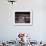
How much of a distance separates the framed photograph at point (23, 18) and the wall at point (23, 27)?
0.15 metres

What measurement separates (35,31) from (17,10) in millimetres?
1022

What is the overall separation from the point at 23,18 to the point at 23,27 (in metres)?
0.33

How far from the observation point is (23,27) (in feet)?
15.5

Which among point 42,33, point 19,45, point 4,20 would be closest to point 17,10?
point 4,20

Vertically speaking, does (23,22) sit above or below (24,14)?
below

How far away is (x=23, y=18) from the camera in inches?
186

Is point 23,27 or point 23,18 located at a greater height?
point 23,18

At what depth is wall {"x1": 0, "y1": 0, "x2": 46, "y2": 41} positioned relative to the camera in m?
4.71

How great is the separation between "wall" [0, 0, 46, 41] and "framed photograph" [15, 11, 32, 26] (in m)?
0.15

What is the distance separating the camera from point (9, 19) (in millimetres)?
4734

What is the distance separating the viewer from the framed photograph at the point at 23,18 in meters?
4.70

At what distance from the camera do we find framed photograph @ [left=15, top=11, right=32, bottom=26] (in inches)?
185

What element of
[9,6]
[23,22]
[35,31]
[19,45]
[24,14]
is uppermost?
[9,6]

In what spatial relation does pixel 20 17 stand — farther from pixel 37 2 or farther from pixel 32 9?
pixel 37 2
